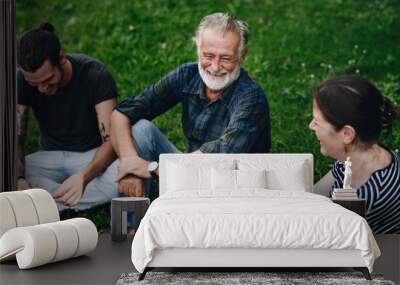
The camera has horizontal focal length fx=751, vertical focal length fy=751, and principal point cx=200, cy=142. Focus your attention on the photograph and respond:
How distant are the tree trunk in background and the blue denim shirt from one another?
1.19 meters

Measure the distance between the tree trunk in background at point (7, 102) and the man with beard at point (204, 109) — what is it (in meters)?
1.11

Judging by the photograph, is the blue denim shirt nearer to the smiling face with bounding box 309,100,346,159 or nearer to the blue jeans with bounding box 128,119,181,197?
the blue jeans with bounding box 128,119,181,197

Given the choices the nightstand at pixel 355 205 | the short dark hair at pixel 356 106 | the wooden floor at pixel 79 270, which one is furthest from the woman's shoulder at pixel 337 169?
the wooden floor at pixel 79 270

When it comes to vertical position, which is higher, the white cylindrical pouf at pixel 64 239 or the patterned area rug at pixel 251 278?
the white cylindrical pouf at pixel 64 239

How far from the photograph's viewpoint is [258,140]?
8305mm

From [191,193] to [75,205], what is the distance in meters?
2.02

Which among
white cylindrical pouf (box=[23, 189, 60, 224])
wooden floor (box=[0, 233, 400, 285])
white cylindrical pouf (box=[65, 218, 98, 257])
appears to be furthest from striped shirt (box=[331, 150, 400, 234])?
white cylindrical pouf (box=[23, 189, 60, 224])

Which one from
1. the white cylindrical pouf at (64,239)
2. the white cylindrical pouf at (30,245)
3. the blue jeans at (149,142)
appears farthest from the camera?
the blue jeans at (149,142)

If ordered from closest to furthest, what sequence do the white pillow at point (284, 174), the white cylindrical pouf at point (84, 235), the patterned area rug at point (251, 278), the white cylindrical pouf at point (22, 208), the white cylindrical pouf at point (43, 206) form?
the patterned area rug at point (251, 278), the white cylindrical pouf at point (22, 208), the white cylindrical pouf at point (84, 235), the white cylindrical pouf at point (43, 206), the white pillow at point (284, 174)

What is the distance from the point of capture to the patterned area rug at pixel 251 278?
5.67m

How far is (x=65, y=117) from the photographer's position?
8.50m

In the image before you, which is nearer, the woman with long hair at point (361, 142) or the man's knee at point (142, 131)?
the woman with long hair at point (361, 142)

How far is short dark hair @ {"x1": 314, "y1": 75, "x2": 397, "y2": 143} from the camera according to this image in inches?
324

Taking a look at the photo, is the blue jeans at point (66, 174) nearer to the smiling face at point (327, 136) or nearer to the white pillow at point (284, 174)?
the white pillow at point (284, 174)
